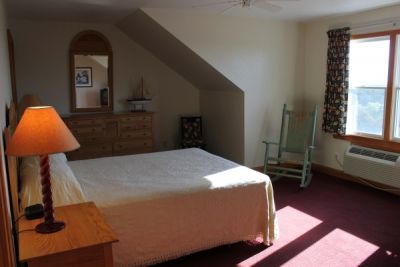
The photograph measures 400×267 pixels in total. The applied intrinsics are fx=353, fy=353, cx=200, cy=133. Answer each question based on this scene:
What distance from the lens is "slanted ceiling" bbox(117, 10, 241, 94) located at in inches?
175

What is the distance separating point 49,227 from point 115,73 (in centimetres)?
398

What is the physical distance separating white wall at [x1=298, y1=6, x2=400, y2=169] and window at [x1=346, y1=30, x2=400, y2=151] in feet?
1.08

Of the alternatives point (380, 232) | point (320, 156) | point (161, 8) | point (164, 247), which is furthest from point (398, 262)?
point (161, 8)

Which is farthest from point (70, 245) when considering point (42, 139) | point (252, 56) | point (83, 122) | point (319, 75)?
point (319, 75)

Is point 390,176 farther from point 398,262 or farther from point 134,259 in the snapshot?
point 134,259

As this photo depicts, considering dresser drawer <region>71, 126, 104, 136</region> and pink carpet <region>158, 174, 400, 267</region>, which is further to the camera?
dresser drawer <region>71, 126, 104, 136</region>

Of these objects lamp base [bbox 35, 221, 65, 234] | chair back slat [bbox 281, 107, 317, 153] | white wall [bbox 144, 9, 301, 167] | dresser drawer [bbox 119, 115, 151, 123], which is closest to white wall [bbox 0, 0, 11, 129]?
lamp base [bbox 35, 221, 65, 234]

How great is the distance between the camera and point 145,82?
5637 mm

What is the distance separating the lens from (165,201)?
2.47m

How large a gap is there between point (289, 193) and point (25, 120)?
3302 millimetres

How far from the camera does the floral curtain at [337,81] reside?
4.50m

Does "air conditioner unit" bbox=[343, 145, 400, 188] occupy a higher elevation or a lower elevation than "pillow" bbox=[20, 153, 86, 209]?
lower

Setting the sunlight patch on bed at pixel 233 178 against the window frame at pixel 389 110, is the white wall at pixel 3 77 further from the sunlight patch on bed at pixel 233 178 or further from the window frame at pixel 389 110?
the window frame at pixel 389 110

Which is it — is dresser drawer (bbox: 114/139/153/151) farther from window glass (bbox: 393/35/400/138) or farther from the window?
window glass (bbox: 393/35/400/138)
